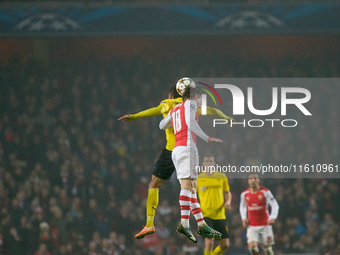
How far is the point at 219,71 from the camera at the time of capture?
2028cm

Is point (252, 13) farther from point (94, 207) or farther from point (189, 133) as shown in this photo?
point (189, 133)

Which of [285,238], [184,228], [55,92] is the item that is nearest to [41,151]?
[55,92]

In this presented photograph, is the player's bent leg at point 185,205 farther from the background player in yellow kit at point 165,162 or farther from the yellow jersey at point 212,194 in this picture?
the yellow jersey at point 212,194

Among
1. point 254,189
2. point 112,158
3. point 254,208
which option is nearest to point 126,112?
point 112,158

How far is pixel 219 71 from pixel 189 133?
14.0 m

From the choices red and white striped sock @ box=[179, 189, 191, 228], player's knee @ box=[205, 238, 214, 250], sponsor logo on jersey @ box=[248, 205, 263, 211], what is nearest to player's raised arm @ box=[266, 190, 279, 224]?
sponsor logo on jersey @ box=[248, 205, 263, 211]

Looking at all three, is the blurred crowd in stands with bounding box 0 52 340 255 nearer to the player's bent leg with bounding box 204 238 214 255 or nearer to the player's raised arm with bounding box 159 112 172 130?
the player's bent leg with bounding box 204 238 214 255

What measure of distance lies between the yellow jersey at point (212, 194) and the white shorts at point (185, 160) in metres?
3.71

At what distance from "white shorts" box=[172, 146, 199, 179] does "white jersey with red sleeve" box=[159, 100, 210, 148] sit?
0.25 feet

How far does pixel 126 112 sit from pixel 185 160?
40.5ft

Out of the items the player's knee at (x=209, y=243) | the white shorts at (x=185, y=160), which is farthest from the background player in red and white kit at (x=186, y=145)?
the player's knee at (x=209, y=243)

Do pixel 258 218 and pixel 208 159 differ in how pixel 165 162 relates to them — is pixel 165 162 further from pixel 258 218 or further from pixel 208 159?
pixel 258 218

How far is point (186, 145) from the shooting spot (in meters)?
6.61

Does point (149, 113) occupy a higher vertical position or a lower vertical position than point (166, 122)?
higher
